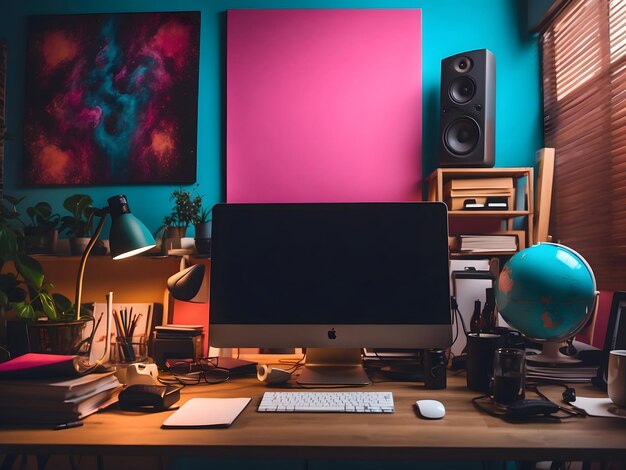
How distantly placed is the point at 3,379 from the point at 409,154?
1.96m

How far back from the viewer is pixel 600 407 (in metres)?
1.16

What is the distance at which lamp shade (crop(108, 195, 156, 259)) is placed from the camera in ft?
4.87

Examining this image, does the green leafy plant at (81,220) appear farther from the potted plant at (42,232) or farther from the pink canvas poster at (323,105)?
the pink canvas poster at (323,105)

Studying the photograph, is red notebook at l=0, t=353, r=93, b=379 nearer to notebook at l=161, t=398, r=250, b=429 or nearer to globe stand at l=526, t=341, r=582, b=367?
notebook at l=161, t=398, r=250, b=429

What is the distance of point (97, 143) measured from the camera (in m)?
2.52

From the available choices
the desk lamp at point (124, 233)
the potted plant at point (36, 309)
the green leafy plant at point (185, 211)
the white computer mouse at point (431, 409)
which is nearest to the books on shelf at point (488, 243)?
the white computer mouse at point (431, 409)

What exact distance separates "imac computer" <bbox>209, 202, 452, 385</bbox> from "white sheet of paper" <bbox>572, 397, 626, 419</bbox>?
0.36m

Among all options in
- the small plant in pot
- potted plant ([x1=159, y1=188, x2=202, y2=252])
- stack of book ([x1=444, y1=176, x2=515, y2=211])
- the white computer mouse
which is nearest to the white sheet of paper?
the white computer mouse

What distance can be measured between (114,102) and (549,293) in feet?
7.41

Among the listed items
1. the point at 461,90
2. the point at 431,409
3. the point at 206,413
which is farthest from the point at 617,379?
the point at 461,90

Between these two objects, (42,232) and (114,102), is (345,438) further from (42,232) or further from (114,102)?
(114,102)

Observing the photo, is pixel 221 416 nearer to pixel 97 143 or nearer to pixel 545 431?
pixel 545 431

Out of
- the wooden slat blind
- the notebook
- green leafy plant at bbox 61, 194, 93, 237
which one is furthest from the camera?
green leafy plant at bbox 61, 194, 93, 237

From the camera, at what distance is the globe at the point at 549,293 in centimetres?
131
